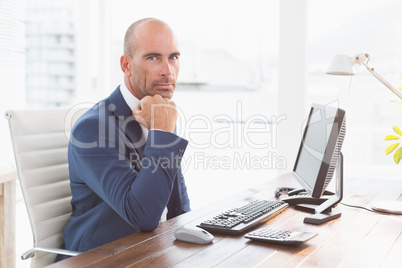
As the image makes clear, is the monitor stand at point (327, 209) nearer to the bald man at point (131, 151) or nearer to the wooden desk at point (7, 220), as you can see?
the bald man at point (131, 151)

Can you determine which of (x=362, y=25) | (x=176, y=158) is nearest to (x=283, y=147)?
(x=362, y=25)

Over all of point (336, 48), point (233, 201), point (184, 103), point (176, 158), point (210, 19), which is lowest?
point (233, 201)

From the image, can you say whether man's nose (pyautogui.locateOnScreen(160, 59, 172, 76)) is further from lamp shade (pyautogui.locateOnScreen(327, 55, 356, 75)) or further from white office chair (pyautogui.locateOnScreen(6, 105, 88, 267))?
lamp shade (pyautogui.locateOnScreen(327, 55, 356, 75))

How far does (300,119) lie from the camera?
3109mm

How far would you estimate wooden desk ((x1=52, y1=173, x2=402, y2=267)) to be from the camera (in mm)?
1199

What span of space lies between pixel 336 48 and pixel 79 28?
214cm

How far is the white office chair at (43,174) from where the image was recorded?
1710 mm

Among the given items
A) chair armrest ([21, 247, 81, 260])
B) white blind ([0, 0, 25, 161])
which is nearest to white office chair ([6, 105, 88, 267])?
chair armrest ([21, 247, 81, 260])

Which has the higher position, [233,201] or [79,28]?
[79,28]

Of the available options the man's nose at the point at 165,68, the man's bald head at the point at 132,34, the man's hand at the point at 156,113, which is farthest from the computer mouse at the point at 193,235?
the man's bald head at the point at 132,34

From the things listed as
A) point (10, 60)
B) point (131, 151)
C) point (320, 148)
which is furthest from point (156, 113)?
point (10, 60)

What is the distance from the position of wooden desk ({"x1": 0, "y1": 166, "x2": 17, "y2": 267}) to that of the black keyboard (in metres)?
1.17

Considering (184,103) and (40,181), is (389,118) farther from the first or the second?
(40,181)

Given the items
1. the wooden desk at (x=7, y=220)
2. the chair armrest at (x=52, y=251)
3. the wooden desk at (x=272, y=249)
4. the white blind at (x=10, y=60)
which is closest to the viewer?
the wooden desk at (x=272, y=249)
